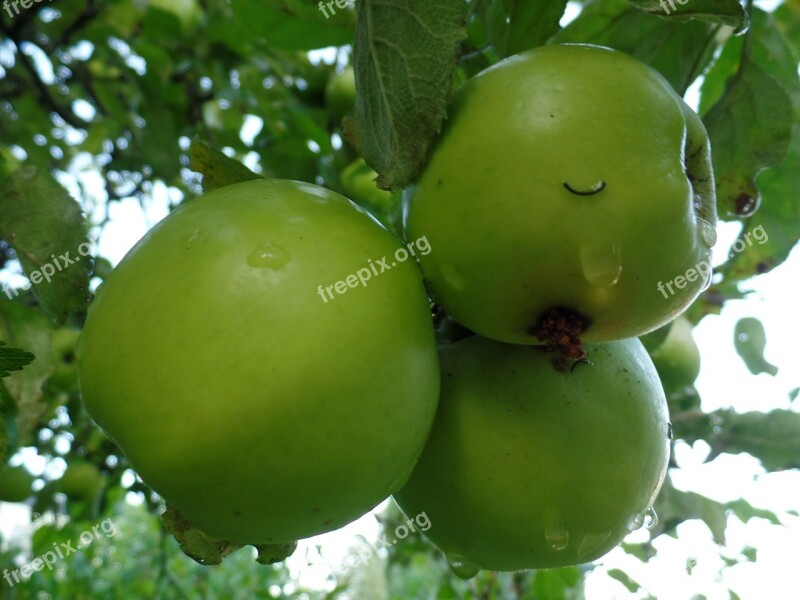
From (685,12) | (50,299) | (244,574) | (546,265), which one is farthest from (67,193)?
(244,574)

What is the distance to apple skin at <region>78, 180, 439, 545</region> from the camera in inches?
25.6

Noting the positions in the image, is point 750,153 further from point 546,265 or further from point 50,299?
point 50,299

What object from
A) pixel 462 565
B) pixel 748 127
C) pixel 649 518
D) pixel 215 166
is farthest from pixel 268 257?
pixel 748 127

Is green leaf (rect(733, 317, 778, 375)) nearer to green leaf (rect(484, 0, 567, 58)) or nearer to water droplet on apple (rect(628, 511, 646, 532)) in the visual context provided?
water droplet on apple (rect(628, 511, 646, 532))

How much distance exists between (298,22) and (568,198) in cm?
75

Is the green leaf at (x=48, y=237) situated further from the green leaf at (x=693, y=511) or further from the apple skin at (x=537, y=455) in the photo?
the green leaf at (x=693, y=511)

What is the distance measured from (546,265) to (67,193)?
2.54 feet

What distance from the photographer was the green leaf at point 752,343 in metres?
2.10

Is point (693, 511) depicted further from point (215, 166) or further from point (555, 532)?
point (215, 166)

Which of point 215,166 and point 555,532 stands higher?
point 215,166

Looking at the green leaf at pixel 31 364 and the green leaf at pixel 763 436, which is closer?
the green leaf at pixel 31 364

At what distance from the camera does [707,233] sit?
755 mm

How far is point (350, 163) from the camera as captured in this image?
1990 mm

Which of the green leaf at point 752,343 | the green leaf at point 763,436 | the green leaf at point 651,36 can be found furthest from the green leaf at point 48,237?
the green leaf at point 752,343
